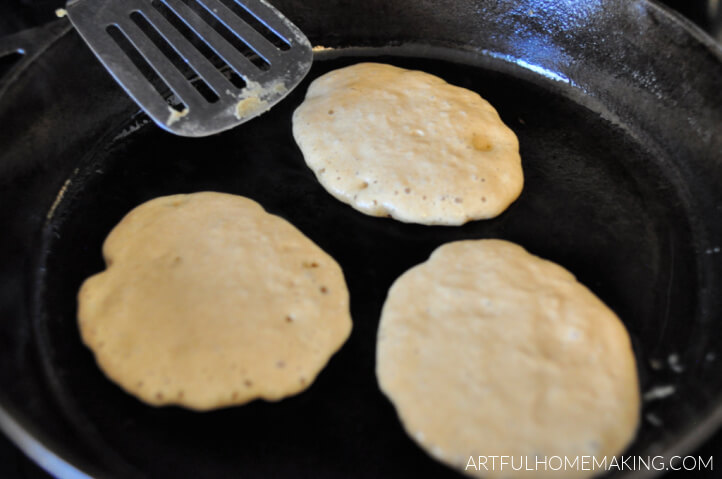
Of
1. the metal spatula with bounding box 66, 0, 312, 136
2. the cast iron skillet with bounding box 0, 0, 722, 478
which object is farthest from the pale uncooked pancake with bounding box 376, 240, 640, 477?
the metal spatula with bounding box 66, 0, 312, 136

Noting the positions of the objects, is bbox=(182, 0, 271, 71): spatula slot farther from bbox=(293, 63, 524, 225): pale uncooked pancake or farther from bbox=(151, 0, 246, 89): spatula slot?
bbox=(293, 63, 524, 225): pale uncooked pancake

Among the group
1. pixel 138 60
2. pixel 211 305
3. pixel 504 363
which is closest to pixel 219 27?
pixel 138 60

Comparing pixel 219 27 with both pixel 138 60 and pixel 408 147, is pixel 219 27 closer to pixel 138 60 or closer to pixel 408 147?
pixel 138 60

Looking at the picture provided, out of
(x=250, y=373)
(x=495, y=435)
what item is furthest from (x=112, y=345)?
(x=495, y=435)

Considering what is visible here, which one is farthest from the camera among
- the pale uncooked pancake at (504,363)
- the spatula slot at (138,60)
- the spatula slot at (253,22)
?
the spatula slot at (253,22)

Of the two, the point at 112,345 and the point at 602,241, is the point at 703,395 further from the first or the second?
the point at 112,345

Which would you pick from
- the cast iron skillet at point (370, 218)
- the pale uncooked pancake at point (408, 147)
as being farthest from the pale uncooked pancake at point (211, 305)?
the pale uncooked pancake at point (408, 147)

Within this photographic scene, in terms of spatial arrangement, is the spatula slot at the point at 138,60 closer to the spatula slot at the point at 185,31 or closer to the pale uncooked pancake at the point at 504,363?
the spatula slot at the point at 185,31
